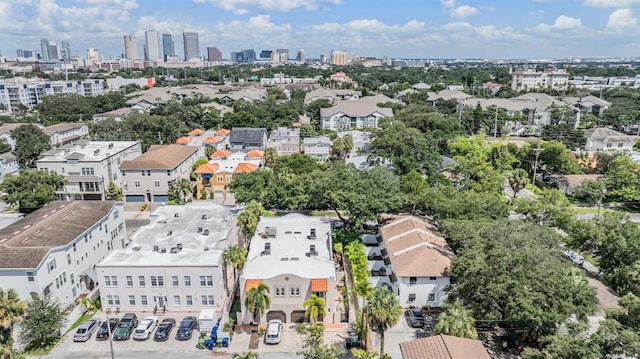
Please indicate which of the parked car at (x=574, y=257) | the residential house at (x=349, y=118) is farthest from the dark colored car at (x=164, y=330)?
the residential house at (x=349, y=118)

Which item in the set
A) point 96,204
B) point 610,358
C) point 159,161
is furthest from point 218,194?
point 610,358

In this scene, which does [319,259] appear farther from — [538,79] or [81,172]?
[538,79]

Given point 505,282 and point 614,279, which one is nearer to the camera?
point 505,282

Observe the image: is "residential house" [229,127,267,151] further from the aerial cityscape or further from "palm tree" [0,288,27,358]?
"palm tree" [0,288,27,358]

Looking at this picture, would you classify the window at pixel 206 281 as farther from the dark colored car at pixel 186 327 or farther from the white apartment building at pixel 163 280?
the dark colored car at pixel 186 327

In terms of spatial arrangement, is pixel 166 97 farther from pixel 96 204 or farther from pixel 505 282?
pixel 505 282

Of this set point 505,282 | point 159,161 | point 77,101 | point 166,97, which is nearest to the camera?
point 505,282
